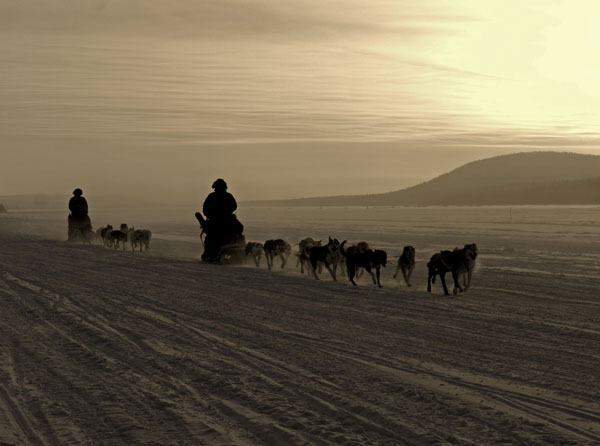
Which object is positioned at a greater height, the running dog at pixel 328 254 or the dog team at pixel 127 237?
the dog team at pixel 127 237

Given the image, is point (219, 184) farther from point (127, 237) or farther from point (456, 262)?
point (456, 262)

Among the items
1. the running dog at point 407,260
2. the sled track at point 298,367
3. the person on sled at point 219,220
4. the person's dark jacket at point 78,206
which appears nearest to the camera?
the sled track at point 298,367

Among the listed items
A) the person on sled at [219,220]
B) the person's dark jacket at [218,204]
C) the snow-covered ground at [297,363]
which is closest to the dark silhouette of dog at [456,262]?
the snow-covered ground at [297,363]

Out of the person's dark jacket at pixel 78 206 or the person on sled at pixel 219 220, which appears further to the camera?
the person's dark jacket at pixel 78 206

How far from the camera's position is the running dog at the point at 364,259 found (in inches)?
687

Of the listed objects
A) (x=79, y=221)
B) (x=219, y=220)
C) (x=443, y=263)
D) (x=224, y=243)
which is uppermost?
(x=79, y=221)

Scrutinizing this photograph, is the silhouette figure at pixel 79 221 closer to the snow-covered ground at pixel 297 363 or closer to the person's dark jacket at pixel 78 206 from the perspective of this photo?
the person's dark jacket at pixel 78 206

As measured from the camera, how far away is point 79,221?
3856 centimetres

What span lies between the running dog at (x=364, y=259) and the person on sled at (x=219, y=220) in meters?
7.36

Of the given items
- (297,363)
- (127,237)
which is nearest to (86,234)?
(127,237)

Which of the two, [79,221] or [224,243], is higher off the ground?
[79,221]

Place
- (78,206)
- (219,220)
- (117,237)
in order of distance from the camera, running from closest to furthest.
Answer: (219,220)
(117,237)
(78,206)

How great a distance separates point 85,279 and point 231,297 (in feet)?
16.4

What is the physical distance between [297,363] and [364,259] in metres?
8.71
